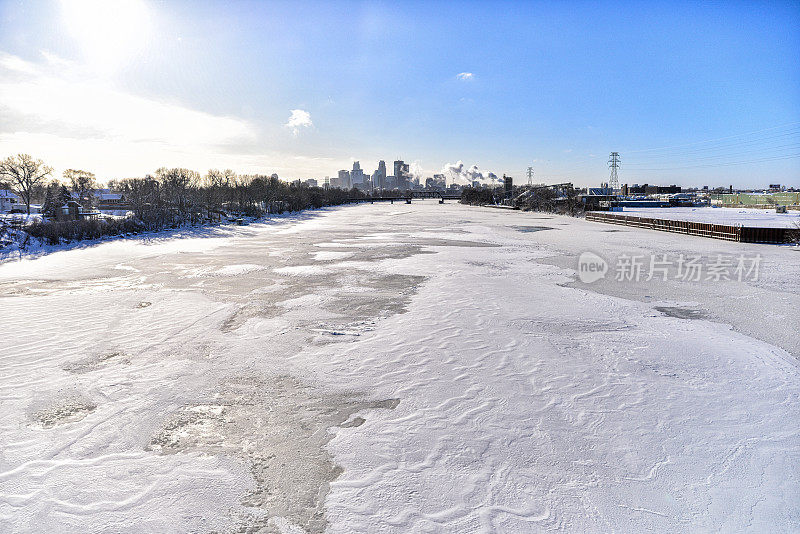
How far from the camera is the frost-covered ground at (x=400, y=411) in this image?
4098 millimetres

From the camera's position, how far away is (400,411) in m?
5.90

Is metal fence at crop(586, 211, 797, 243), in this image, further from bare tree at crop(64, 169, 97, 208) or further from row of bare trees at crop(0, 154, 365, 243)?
bare tree at crop(64, 169, 97, 208)

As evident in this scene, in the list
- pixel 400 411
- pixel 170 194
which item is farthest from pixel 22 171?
pixel 400 411

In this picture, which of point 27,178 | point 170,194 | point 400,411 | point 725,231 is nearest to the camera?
point 400,411

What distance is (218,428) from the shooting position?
5.51 metres

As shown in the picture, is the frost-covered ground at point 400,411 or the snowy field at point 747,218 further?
the snowy field at point 747,218

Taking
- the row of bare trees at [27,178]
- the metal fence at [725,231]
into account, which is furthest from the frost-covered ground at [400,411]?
the row of bare trees at [27,178]

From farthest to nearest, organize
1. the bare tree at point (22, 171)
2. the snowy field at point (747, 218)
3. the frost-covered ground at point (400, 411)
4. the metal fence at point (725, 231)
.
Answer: the bare tree at point (22, 171), the snowy field at point (747, 218), the metal fence at point (725, 231), the frost-covered ground at point (400, 411)

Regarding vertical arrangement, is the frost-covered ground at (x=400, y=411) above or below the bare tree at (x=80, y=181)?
below

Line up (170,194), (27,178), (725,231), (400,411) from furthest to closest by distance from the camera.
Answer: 1. (27,178)
2. (170,194)
3. (725,231)
4. (400,411)

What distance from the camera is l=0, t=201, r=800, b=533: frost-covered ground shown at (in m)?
4.10

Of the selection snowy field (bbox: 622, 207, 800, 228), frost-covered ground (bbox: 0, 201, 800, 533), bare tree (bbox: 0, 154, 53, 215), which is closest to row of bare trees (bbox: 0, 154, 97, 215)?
bare tree (bbox: 0, 154, 53, 215)

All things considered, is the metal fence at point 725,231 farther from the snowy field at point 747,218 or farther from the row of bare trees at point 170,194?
the row of bare trees at point 170,194

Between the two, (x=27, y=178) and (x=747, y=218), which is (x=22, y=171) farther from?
(x=747, y=218)
